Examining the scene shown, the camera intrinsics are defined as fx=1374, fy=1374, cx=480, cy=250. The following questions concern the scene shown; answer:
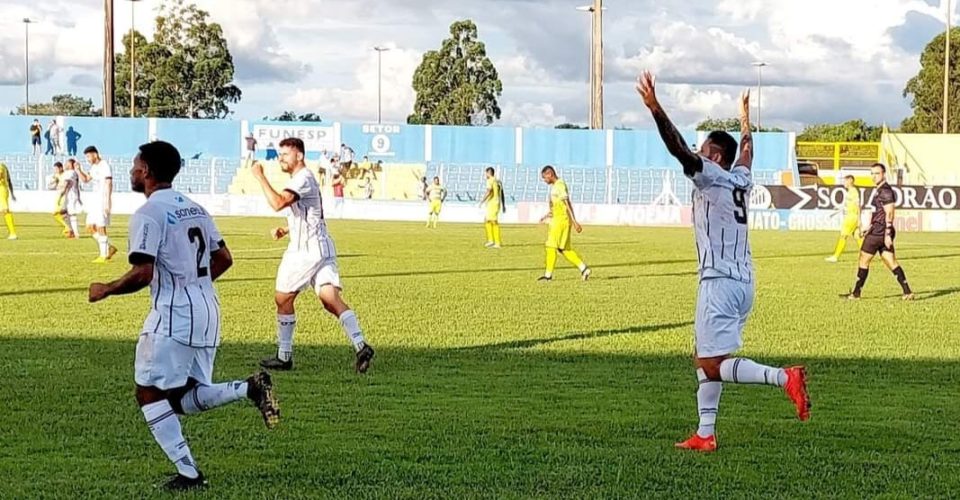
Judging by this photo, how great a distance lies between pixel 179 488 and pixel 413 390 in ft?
12.1

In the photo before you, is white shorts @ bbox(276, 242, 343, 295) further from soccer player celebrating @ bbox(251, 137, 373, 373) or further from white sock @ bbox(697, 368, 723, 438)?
white sock @ bbox(697, 368, 723, 438)

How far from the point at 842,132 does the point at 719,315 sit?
113 m

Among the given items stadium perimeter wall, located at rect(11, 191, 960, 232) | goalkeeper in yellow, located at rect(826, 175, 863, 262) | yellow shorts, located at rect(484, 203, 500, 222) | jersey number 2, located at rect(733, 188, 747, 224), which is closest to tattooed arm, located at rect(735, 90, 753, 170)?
jersey number 2, located at rect(733, 188, 747, 224)

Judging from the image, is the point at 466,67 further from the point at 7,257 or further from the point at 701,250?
the point at 701,250

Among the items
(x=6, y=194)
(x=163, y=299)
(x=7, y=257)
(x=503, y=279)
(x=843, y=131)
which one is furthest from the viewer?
(x=843, y=131)

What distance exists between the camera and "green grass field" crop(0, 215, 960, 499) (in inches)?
283

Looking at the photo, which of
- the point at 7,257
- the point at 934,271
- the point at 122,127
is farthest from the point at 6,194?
the point at 122,127

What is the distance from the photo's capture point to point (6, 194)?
30594 mm

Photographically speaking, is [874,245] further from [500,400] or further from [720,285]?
[720,285]

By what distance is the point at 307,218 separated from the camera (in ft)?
37.7

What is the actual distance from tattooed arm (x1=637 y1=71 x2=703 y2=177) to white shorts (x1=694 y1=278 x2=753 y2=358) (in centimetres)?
82

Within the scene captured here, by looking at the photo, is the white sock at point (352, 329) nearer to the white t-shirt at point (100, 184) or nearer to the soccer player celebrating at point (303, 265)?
the soccer player celebrating at point (303, 265)

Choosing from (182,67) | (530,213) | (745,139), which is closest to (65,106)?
(182,67)

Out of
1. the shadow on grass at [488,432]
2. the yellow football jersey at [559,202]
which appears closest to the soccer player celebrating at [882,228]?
the yellow football jersey at [559,202]
